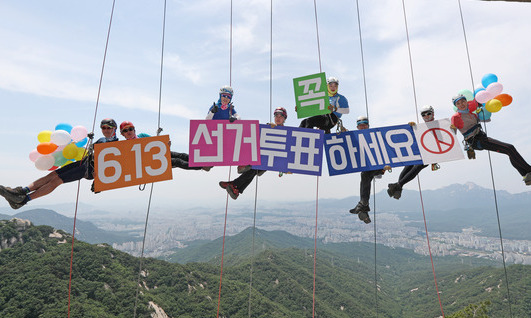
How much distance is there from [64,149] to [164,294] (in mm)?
76963

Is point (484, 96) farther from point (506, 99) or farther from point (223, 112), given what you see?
point (223, 112)

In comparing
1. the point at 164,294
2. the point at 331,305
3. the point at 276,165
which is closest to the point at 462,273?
the point at 331,305

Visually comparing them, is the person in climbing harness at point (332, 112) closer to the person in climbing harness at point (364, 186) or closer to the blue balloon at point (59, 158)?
the person in climbing harness at point (364, 186)

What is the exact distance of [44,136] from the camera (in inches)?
277

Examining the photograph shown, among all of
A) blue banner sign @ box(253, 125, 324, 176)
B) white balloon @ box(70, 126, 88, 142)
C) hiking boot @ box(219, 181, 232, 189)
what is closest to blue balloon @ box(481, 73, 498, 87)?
blue banner sign @ box(253, 125, 324, 176)

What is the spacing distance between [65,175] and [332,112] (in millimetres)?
6544

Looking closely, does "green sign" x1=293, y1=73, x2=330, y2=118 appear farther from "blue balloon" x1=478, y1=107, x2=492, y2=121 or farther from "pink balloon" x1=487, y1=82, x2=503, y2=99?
"pink balloon" x1=487, y1=82, x2=503, y2=99

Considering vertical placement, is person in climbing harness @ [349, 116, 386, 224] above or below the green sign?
below

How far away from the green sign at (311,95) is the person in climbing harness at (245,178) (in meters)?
0.45

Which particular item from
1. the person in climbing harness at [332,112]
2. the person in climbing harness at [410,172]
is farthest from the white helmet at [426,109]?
the person in climbing harness at [332,112]

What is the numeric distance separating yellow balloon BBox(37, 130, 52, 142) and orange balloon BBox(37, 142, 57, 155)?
141 millimetres

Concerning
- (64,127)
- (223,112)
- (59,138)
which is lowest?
(59,138)

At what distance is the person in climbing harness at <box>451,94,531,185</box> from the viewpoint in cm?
708

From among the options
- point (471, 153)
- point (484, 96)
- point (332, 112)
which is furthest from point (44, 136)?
point (484, 96)
